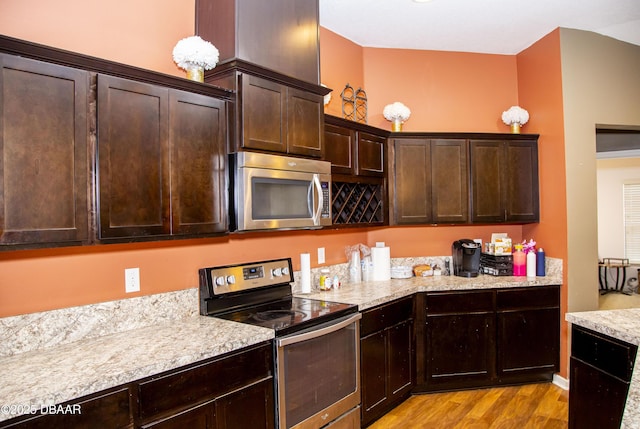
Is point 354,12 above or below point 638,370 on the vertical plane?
above

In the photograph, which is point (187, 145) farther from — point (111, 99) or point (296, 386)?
point (296, 386)

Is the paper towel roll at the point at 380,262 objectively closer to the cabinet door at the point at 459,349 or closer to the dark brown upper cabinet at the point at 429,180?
the dark brown upper cabinet at the point at 429,180

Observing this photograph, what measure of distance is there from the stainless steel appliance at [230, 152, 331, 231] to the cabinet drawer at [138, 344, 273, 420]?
722mm

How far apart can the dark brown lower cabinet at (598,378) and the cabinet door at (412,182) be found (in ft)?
5.85

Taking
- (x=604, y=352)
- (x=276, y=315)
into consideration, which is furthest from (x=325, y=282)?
(x=604, y=352)

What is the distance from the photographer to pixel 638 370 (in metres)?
1.57

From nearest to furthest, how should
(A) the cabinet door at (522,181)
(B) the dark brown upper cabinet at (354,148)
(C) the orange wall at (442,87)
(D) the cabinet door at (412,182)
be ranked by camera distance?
(B) the dark brown upper cabinet at (354,148), (D) the cabinet door at (412,182), (A) the cabinet door at (522,181), (C) the orange wall at (442,87)

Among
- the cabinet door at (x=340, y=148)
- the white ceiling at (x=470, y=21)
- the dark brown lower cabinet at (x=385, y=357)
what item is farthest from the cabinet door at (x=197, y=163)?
the white ceiling at (x=470, y=21)

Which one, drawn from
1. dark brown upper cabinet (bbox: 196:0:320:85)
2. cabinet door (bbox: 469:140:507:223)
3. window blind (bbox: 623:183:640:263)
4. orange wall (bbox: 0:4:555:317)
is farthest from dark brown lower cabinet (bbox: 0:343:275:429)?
window blind (bbox: 623:183:640:263)

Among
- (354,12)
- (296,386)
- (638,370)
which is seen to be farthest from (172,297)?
(354,12)

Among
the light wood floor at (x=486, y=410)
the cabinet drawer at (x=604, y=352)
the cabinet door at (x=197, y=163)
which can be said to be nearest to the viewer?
the cabinet drawer at (x=604, y=352)

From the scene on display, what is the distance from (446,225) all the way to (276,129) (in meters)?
2.14

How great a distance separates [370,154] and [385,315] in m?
1.34

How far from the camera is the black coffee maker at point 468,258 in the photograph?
3.92 metres
